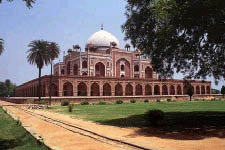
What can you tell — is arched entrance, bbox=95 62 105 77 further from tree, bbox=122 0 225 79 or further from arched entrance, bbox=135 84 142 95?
tree, bbox=122 0 225 79

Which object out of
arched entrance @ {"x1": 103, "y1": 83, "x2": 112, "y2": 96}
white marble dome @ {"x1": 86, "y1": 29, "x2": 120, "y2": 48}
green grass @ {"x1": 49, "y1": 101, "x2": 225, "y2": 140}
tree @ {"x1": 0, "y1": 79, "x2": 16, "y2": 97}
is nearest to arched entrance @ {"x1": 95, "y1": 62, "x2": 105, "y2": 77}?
arched entrance @ {"x1": 103, "y1": 83, "x2": 112, "y2": 96}

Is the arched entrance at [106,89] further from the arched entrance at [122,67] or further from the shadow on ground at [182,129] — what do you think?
the shadow on ground at [182,129]

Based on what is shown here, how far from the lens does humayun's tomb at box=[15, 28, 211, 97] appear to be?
38.3 meters

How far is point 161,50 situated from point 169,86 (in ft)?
126

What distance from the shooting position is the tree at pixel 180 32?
9227 mm

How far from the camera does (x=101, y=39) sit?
50.2m

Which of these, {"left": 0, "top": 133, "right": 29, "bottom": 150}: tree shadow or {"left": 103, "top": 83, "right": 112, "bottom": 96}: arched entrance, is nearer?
{"left": 0, "top": 133, "right": 29, "bottom": 150}: tree shadow

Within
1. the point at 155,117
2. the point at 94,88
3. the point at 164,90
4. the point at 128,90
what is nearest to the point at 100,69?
the point at 94,88

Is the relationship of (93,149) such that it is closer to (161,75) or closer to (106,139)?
(106,139)

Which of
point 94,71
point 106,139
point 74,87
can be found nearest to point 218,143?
point 106,139

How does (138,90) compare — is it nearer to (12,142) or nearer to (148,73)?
(148,73)

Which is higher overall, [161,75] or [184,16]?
[184,16]

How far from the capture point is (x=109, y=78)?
39.6 m

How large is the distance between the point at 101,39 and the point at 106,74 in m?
8.79
